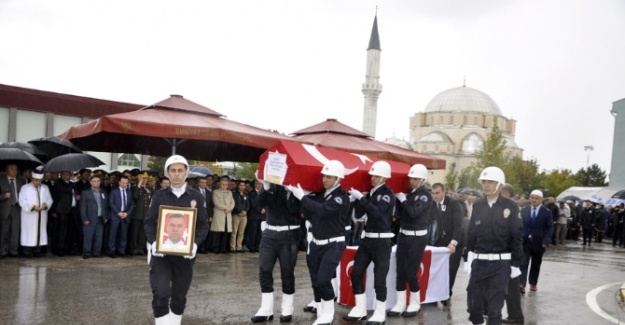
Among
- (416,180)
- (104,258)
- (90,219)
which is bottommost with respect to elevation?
(104,258)

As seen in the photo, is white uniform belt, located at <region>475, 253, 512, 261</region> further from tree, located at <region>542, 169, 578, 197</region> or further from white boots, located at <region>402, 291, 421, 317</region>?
tree, located at <region>542, 169, 578, 197</region>

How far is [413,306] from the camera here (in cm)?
849

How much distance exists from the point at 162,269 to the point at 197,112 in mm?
6499

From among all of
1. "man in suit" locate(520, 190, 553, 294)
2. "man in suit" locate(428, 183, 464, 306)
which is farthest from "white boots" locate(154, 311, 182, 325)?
"man in suit" locate(520, 190, 553, 294)

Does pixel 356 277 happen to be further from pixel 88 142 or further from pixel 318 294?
pixel 88 142

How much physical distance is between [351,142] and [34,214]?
700 cm

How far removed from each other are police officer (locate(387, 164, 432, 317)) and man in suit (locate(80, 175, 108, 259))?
22.5 ft

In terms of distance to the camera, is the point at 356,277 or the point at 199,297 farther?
the point at 199,297

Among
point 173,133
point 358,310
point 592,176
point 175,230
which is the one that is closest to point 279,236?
point 358,310

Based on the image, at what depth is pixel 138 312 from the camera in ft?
24.8

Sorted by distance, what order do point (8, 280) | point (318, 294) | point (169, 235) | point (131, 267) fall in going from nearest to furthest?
point (169, 235), point (318, 294), point (8, 280), point (131, 267)

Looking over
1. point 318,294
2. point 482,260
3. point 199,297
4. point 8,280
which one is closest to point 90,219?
point 8,280

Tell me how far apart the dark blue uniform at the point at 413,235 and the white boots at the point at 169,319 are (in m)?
3.48

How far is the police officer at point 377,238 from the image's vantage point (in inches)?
301
